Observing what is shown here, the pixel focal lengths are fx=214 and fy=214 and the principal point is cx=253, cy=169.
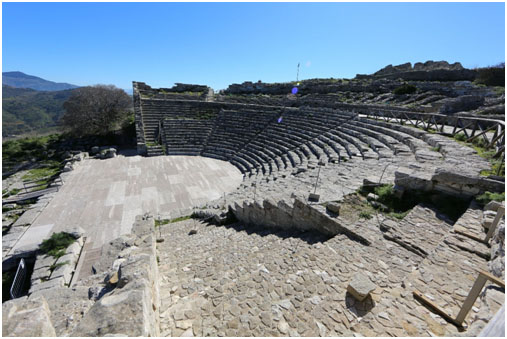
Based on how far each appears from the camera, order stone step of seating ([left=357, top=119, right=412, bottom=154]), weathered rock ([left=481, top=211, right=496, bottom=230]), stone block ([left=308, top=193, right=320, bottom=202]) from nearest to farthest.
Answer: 1. weathered rock ([left=481, top=211, right=496, bottom=230])
2. stone block ([left=308, top=193, right=320, bottom=202])
3. stone step of seating ([left=357, top=119, right=412, bottom=154])

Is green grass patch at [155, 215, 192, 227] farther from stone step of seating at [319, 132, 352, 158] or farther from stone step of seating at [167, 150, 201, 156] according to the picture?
stone step of seating at [167, 150, 201, 156]

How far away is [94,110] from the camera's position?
21.5 m

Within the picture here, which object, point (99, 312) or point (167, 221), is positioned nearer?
point (99, 312)

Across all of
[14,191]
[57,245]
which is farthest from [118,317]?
[14,191]

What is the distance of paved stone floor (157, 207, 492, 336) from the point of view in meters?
2.92

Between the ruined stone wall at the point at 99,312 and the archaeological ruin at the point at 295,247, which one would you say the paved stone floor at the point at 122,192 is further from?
the ruined stone wall at the point at 99,312

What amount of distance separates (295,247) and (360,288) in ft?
6.90

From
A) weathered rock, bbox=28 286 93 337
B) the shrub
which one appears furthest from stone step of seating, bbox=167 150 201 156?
the shrub

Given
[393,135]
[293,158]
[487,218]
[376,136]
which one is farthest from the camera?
[293,158]

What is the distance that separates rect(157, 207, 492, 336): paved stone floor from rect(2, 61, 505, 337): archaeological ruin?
22mm

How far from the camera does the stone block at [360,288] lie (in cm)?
306

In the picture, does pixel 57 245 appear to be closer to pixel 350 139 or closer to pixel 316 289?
pixel 316 289

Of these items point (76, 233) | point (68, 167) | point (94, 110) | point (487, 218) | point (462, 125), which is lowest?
point (68, 167)

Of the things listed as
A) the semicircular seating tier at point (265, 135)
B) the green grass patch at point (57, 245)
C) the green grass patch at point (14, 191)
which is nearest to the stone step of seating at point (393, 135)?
the semicircular seating tier at point (265, 135)
